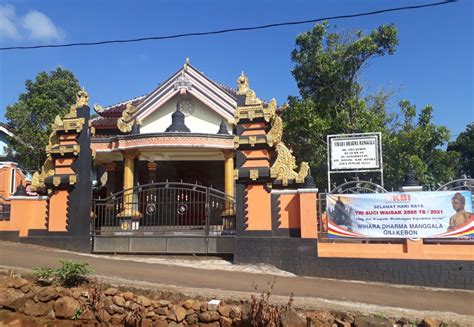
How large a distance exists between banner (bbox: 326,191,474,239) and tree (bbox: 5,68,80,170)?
17.0m

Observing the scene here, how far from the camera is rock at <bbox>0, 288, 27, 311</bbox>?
6.78 meters

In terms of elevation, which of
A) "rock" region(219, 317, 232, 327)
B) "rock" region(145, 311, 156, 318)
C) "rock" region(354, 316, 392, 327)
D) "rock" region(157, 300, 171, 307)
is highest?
"rock" region(157, 300, 171, 307)

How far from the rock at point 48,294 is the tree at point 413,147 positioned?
1414 cm

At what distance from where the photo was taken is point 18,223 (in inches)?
434

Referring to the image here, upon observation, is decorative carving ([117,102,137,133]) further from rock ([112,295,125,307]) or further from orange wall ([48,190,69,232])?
rock ([112,295,125,307])

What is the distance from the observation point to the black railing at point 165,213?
1033 centimetres

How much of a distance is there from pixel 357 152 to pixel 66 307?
30.1ft

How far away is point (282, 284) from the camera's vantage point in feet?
25.6

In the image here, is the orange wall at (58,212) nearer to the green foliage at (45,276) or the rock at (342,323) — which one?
the green foliage at (45,276)

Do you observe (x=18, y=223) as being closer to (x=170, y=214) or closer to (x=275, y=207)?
(x=170, y=214)

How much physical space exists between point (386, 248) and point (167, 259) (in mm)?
5306

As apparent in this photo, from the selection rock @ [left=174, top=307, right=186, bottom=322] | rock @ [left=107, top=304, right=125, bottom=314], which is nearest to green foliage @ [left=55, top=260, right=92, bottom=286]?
rock @ [left=107, top=304, right=125, bottom=314]

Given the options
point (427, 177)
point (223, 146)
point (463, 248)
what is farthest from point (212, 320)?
point (427, 177)

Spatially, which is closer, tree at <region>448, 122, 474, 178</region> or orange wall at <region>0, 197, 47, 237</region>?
orange wall at <region>0, 197, 47, 237</region>
